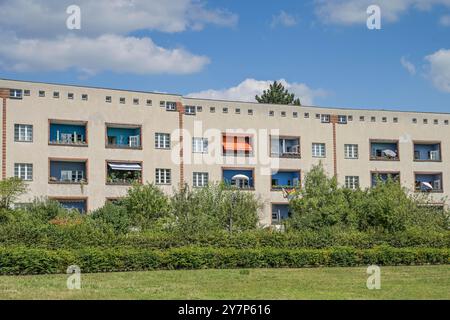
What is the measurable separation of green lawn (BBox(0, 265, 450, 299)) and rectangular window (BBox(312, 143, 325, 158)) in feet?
124

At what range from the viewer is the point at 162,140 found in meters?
64.8

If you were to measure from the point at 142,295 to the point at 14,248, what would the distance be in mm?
11061

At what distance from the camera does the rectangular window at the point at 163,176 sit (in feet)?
211

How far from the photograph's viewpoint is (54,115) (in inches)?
2372

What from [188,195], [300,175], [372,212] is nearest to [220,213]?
[188,195]

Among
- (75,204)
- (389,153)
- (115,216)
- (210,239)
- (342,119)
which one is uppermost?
(342,119)

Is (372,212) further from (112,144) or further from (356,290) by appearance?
(112,144)

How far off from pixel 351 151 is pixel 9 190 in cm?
3601

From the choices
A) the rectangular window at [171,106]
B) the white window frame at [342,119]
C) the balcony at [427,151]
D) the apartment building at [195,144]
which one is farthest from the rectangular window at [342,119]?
the rectangular window at [171,106]

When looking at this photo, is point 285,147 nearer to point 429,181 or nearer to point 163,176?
point 163,176

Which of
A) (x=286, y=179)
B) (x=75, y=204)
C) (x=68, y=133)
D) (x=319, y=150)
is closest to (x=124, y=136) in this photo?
(x=68, y=133)

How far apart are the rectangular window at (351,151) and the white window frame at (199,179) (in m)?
15.8

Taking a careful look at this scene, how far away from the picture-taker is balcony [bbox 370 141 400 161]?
74062 millimetres

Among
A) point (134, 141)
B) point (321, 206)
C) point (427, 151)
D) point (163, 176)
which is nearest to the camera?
point (321, 206)
